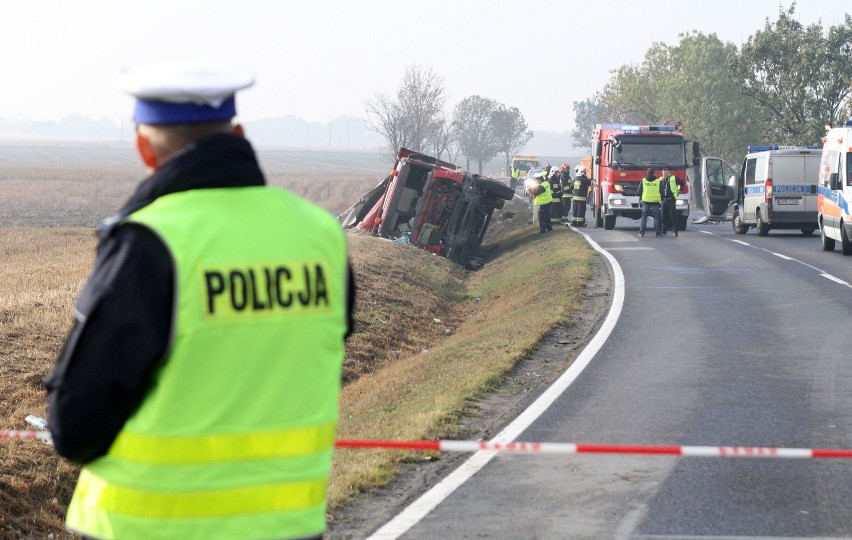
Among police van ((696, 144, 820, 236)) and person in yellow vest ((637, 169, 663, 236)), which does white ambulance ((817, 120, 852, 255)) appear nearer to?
police van ((696, 144, 820, 236))

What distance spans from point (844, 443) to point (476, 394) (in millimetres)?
3046

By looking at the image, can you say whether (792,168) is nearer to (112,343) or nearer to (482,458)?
(482,458)

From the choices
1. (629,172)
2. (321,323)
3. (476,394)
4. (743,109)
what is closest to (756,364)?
(476,394)

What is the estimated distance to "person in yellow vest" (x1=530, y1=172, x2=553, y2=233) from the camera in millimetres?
29055

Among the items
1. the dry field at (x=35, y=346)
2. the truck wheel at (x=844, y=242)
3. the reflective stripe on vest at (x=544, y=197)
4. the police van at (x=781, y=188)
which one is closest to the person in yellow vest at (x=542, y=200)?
the reflective stripe on vest at (x=544, y=197)

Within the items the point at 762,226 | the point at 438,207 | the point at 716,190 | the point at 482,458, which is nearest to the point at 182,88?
the point at 482,458

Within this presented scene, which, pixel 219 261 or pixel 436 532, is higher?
pixel 219 261

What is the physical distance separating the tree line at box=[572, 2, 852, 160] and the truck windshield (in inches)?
795

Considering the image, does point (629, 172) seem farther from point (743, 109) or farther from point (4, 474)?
point (743, 109)

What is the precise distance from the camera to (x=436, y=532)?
20.3 feet

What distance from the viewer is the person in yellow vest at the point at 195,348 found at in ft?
7.90

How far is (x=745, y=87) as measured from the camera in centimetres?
5309

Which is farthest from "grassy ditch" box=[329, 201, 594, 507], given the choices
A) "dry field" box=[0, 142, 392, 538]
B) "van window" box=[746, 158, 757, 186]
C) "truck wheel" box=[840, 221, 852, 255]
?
"van window" box=[746, 158, 757, 186]

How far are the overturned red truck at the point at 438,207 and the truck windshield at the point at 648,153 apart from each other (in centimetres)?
486
